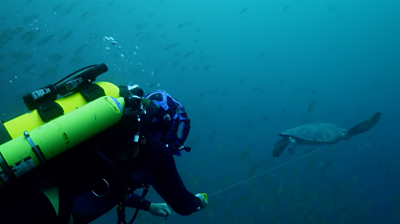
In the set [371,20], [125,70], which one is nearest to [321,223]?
[125,70]

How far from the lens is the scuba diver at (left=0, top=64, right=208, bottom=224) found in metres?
1.70

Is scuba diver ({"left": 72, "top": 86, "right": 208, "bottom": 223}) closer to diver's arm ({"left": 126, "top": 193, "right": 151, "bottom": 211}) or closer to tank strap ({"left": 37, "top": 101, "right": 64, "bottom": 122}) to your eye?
tank strap ({"left": 37, "top": 101, "right": 64, "bottom": 122})

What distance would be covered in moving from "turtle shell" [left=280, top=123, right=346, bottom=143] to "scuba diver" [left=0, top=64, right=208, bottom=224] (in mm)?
8728

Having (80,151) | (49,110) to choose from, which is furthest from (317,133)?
(49,110)

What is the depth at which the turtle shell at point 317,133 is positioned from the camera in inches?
404

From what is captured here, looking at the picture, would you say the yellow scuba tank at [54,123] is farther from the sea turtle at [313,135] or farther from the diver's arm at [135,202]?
the sea turtle at [313,135]

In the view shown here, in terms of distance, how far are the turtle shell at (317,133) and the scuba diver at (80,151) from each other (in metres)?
8.73

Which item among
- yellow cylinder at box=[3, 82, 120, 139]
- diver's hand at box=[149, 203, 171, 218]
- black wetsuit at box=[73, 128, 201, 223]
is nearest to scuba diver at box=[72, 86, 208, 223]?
black wetsuit at box=[73, 128, 201, 223]

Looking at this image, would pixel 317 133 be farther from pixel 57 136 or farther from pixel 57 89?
pixel 57 136

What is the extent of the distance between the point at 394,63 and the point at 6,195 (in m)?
97.1

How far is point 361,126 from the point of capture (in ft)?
31.3

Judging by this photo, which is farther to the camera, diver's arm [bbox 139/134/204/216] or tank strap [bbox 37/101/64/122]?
diver's arm [bbox 139/134/204/216]

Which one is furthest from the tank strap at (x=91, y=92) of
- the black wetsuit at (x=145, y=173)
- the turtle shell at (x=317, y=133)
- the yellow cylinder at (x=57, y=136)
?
the turtle shell at (x=317, y=133)

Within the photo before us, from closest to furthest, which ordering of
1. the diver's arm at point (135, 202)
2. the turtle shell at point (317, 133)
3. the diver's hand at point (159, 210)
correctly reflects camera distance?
1. the diver's arm at point (135, 202)
2. the diver's hand at point (159, 210)
3. the turtle shell at point (317, 133)
